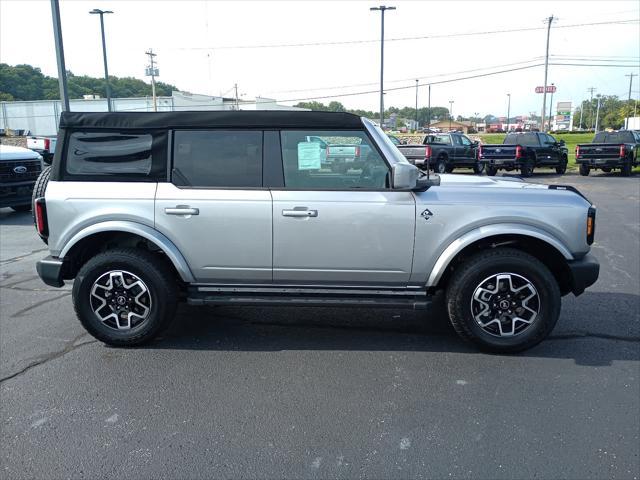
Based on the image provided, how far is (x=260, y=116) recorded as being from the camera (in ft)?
14.5

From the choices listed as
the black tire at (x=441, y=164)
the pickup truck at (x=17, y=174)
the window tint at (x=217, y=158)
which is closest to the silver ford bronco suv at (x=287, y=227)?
the window tint at (x=217, y=158)

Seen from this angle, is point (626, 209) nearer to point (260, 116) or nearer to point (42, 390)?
point (260, 116)

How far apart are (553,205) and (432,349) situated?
1.53 m

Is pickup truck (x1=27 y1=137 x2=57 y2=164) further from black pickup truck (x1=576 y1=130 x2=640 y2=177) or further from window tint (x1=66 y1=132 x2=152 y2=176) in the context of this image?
black pickup truck (x1=576 y1=130 x2=640 y2=177)

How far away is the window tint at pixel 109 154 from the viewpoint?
4422 millimetres

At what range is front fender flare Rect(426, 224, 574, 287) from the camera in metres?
4.15

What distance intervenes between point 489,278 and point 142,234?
2827mm

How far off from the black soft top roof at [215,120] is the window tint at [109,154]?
3.7 inches

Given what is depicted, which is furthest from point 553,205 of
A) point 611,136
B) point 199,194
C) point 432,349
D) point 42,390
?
point 611,136

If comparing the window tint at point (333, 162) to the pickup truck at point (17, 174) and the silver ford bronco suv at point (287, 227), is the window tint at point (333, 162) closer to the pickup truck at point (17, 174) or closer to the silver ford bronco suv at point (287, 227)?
the silver ford bronco suv at point (287, 227)

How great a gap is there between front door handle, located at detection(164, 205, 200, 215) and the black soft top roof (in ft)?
A: 2.29

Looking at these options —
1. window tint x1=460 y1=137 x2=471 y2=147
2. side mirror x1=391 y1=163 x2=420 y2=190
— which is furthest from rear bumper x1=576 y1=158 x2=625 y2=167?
side mirror x1=391 y1=163 x2=420 y2=190

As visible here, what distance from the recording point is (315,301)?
4316 millimetres

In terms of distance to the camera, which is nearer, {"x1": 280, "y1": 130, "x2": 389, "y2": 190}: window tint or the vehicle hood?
{"x1": 280, "y1": 130, "x2": 389, "y2": 190}: window tint
